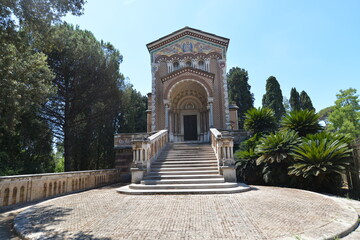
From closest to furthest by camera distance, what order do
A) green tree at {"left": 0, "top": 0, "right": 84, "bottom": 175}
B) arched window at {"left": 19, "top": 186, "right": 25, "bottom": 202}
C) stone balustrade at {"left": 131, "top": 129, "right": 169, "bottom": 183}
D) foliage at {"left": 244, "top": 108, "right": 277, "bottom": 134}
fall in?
arched window at {"left": 19, "top": 186, "right": 25, "bottom": 202}
green tree at {"left": 0, "top": 0, "right": 84, "bottom": 175}
stone balustrade at {"left": 131, "top": 129, "right": 169, "bottom": 183}
foliage at {"left": 244, "top": 108, "right": 277, "bottom": 134}

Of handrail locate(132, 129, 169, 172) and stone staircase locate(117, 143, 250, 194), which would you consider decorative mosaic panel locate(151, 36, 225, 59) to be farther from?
handrail locate(132, 129, 169, 172)

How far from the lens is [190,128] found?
62.6 ft

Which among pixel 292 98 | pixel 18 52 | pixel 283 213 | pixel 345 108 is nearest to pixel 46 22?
pixel 18 52

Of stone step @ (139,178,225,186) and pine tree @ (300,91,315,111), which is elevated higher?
pine tree @ (300,91,315,111)

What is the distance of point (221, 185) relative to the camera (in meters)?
8.19

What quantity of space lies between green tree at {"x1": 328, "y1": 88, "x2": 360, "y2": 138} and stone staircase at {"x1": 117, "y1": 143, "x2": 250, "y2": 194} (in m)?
24.5

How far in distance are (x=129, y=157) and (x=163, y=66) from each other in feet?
28.3

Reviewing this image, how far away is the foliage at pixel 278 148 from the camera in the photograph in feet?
29.7

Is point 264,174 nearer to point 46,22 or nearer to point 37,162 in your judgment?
point 46,22

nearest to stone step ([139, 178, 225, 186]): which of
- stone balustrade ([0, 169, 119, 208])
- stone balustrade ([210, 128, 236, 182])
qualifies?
stone balustrade ([210, 128, 236, 182])

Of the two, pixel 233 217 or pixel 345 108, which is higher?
pixel 345 108

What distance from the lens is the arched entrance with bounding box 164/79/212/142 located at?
18.2 m

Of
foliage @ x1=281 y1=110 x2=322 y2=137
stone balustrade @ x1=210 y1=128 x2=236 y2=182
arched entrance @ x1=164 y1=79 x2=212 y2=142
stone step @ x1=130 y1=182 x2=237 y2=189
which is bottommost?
stone step @ x1=130 y1=182 x2=237 y2=189

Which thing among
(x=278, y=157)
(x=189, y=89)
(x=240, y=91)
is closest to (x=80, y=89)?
(x=189, y=89)
